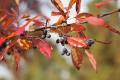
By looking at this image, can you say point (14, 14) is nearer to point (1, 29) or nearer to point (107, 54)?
point (1, 29)

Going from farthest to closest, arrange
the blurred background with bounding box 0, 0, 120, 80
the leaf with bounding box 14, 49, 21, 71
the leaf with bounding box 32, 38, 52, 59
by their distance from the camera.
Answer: the blurred background with bounding box 0, 0, 120, 80, the leaf with bounding box 14, 49, 21, 71, the leaf with bounding box 32, 38, 52, 59

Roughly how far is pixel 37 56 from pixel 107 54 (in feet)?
5.79

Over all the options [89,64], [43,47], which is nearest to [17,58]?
[43,47]

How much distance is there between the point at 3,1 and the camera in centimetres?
232

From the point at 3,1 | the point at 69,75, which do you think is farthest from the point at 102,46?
the point at 3,1

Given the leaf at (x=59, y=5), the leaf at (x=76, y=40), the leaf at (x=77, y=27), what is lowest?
the leaf at (x=76, y=40)

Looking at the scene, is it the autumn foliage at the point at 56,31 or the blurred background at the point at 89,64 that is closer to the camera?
the autumn foliage at the point at 56,31

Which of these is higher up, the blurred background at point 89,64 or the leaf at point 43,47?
the leaf at point 43,47

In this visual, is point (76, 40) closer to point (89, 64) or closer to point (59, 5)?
point (59, 5)

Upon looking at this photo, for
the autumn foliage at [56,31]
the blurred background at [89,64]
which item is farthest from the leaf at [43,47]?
the blurred background at [89,64]

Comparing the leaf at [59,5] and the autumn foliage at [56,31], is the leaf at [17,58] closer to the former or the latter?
the autumn foliage at [56,31]

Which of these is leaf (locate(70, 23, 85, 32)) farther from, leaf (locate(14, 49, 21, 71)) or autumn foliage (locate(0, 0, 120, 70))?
leaf (locate(14, 49, 21, 71))

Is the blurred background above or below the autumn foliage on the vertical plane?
below

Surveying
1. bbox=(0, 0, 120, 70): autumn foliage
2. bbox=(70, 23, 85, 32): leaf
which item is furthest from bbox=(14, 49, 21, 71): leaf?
bbox=(70, 23, 85, 32): leaf
